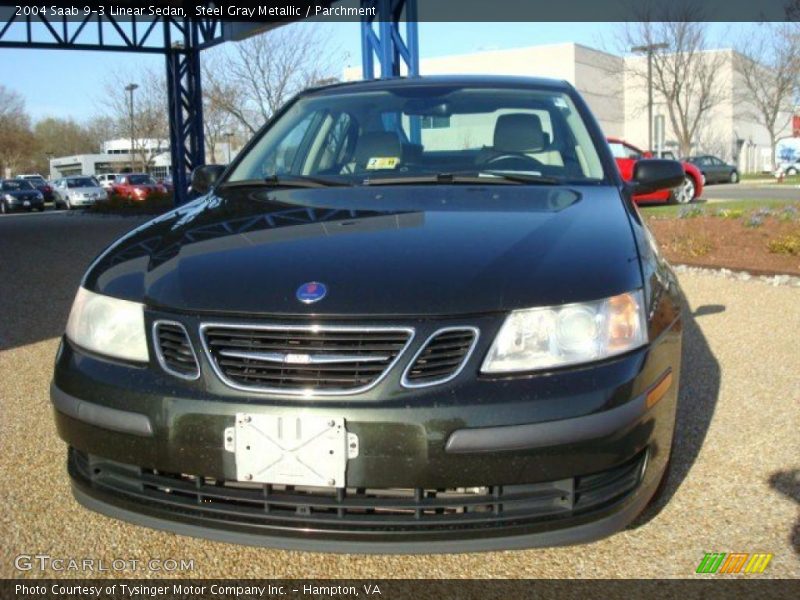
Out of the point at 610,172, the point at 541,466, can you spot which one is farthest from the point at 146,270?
the point at 610,172

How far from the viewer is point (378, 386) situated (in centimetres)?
216

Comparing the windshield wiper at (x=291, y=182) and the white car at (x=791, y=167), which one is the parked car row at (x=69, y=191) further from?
the white car at (x=791, y=167)

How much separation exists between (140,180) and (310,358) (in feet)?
121

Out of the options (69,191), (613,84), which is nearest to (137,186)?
(69,191)

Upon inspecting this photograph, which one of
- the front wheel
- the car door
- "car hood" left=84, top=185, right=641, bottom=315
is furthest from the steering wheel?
the car door

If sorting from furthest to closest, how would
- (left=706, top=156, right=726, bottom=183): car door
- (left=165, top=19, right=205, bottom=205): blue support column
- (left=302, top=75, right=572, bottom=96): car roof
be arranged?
(left=706, top=156, right=726, bottom=183): car door, (left=165, top=19, right=205, bottom=205): blue support column, (left=302, top=75, right=572, bottom=96): car roof

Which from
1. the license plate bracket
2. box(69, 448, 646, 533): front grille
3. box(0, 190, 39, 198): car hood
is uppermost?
the license plate bracket

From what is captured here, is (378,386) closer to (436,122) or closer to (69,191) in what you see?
(436,122)

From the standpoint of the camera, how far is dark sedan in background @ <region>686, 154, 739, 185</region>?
40.1m

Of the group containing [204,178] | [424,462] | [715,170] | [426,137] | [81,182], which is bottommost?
[715,170]

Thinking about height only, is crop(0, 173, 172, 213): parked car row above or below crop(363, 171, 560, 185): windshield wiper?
below

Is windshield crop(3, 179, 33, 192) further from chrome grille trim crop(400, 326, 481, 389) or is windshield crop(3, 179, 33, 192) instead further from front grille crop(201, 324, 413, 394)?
chrome grille trim crop(400, 326, 481, 389)

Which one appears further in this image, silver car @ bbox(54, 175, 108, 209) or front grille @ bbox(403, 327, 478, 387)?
silver car @ bbox(54, 175, 108, 209)

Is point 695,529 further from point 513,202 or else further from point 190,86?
point 190,86
